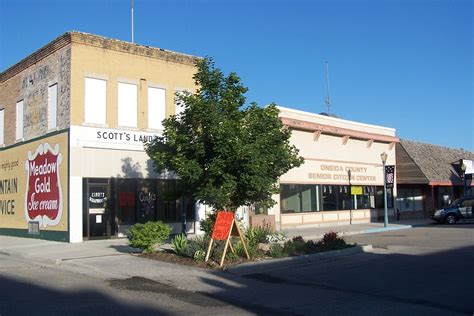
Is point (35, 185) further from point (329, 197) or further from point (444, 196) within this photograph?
point (444, 196)

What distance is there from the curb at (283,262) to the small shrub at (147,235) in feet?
11.0

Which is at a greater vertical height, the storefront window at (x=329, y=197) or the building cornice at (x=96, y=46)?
the building cornice at (x=96, y=46)

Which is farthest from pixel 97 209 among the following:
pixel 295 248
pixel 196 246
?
pixel 295 248

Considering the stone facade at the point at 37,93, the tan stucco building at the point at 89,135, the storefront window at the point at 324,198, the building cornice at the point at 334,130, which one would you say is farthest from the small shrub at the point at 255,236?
the building cornice at the point at 334,130

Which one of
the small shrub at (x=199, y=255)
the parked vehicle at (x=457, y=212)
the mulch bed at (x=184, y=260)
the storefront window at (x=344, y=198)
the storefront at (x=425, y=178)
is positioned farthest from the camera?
the storefront at (x=425, y=178)

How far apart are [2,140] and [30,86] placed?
4.30 meters

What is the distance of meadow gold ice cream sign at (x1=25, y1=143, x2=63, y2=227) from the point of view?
71.8 feet

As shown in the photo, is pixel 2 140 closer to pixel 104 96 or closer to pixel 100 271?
pixel 104 96

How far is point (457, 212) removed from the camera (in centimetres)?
3228

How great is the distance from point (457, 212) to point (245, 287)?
81.8 feet

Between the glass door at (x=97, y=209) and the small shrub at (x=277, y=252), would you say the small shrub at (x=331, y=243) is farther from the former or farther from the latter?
the glass door at (x=97, y=209)

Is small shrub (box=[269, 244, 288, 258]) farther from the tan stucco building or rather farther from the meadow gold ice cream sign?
the meadow gold ice cream sign

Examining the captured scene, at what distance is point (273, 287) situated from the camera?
11344 millimetres

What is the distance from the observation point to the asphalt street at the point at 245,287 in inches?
354
